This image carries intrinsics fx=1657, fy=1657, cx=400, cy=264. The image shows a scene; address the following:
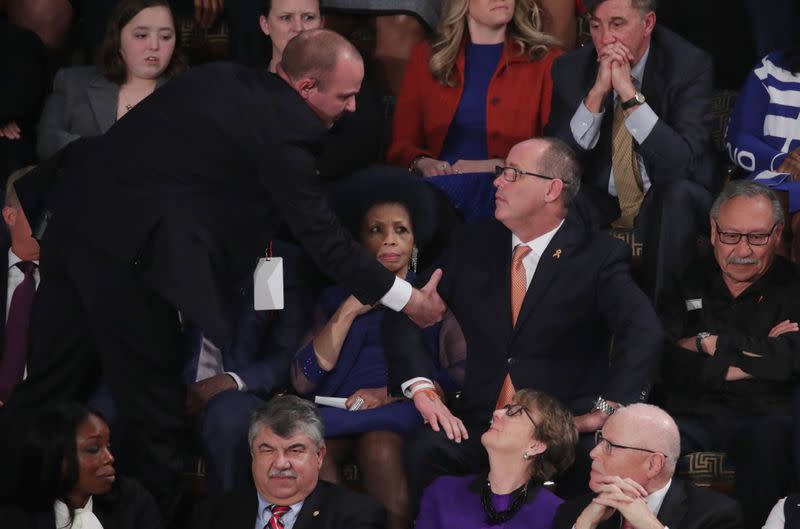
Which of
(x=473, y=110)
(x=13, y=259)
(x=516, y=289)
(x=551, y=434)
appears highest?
(x=473, y=110)

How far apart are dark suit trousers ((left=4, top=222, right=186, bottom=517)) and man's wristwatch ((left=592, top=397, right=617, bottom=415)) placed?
1248mm

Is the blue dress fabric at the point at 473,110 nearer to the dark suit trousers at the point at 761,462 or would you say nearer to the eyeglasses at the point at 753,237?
the eyeglasses at the point at 753,237

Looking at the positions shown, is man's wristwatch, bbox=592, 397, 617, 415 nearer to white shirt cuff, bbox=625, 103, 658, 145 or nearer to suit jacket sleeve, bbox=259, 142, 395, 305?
suit jacket sleeve, bbox=259, 142, 395, 305

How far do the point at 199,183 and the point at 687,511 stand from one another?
1.66 m

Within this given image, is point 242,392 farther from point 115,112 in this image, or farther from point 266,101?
point 115,112

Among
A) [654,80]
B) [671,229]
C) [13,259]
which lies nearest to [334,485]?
[671,229]

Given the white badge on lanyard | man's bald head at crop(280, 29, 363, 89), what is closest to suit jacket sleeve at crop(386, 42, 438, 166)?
the white badge on lanyard

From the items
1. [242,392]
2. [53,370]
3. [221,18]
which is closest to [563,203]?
[242,392]

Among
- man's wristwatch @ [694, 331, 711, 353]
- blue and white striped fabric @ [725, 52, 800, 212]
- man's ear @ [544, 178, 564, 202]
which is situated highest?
blue and white striped fabric @ [725, 52, 800, 212]

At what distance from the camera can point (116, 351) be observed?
4.83 meters

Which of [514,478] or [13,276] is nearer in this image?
[514,478]

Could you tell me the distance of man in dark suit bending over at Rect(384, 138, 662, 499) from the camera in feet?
16.1

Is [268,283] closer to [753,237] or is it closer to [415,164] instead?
[415,164]

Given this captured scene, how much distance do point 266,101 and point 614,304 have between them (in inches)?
47.8
